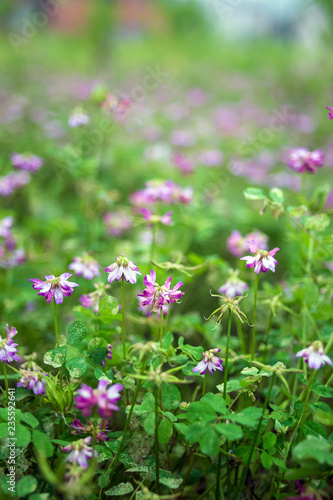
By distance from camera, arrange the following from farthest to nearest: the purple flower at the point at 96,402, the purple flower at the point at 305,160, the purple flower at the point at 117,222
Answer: the purple flower at the point at 117,222 → the purple flower at the point at 305,160 → the purple flower at the point at 96,402

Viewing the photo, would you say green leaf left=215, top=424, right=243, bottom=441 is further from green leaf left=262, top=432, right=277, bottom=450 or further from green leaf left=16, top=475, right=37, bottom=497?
green leaf left=16, top=475, right=37, bottom=497

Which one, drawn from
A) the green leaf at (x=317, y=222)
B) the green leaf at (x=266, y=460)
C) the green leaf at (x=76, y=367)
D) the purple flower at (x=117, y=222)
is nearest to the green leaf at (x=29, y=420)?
the green leaf at (x=76, y=367)

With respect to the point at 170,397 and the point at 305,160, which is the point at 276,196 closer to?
the point at 305,160

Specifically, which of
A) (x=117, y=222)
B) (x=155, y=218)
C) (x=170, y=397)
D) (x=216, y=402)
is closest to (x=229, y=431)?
(x=216, y=402)

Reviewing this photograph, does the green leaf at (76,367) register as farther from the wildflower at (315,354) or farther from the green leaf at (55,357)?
the wildflower at (315,354)

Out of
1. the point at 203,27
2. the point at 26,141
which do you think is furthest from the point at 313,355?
the point at 203,27

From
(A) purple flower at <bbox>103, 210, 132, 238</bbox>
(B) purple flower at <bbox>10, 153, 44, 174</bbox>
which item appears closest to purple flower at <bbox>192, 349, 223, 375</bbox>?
(A) purple flower at <bbox>103, 210, 132, 238</bbox>
